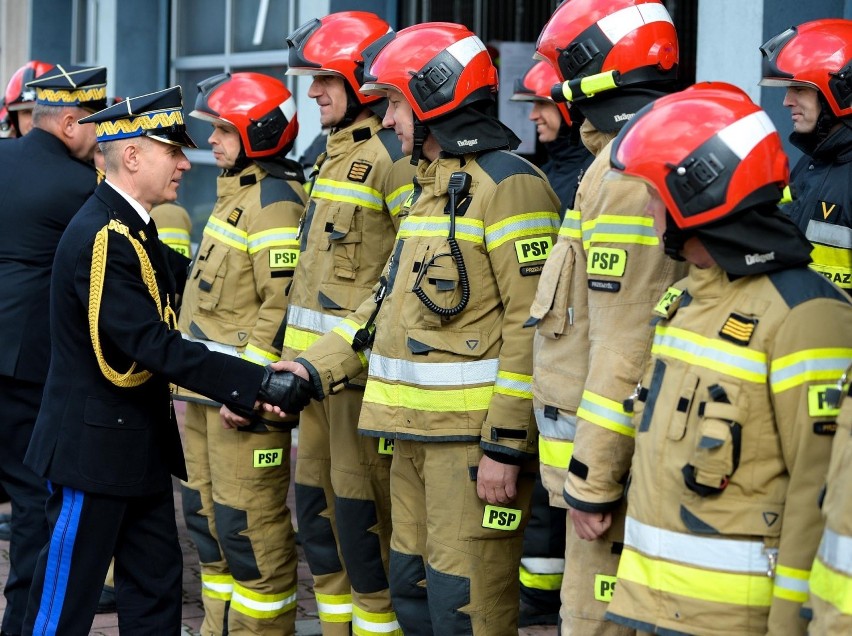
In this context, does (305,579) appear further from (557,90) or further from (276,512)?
(557,90)

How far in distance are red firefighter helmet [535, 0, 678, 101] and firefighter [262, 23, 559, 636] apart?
53cm

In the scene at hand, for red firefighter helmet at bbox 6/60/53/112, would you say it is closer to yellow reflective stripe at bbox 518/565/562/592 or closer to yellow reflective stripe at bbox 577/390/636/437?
yellow reflective stripe at bbox 518/565/562/592

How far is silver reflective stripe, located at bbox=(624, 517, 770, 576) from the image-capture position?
10.1ft

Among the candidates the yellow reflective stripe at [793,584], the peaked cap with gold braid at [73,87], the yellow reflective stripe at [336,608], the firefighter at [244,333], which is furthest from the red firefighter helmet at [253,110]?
the yellow reflective stripe at [793,584]

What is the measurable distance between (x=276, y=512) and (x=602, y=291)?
2363 millimetres

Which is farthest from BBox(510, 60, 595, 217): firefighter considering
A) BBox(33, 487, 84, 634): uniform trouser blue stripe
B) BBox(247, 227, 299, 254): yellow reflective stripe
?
BBox(33, 487, 84, 634): uniform trouser blue stripe

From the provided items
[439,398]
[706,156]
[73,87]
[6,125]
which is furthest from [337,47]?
[6,125]

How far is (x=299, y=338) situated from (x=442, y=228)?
1.17m

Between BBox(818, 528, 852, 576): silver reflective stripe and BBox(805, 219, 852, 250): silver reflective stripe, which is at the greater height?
BBox(805, 219, 852, 250): silver reflective stripe

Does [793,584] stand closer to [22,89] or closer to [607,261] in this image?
[607,261]

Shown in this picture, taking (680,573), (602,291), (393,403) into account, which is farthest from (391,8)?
(680,573)

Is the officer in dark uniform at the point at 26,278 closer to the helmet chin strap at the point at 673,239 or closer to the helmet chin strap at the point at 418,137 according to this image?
the helmet chin strap at the point at 418,137

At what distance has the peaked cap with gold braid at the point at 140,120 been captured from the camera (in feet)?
15.0

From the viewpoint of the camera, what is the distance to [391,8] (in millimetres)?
9172
